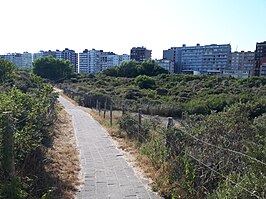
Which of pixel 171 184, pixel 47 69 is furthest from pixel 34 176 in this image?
pixel 47 69

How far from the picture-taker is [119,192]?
501 centimetres

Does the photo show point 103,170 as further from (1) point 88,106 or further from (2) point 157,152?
(1) point 88,106

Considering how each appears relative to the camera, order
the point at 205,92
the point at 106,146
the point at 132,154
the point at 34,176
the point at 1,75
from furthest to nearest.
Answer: the point at 205,92
the point at 1,75
the point at 106,146
the point at 132,154
the point at 34,176

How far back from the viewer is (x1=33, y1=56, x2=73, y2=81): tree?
68.4 metres

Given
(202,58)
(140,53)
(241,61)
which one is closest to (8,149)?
(241,61)

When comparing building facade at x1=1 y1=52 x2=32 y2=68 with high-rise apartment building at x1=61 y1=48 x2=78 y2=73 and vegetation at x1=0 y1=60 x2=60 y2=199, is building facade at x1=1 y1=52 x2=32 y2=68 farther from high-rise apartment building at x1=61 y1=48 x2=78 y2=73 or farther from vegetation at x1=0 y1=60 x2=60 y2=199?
vegetation at x1=0 y1=60 x2=60 y2=199

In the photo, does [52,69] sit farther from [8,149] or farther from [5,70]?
[8,149]

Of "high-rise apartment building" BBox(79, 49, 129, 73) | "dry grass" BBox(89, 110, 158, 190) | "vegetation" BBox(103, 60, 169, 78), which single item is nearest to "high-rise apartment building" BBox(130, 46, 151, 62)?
"high-rise apartment building" BBox(79, 49, 129, 73)

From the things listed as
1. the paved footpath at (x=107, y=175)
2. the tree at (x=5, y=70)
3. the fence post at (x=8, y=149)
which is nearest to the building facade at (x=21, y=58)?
the tree at (x=5, y=70)

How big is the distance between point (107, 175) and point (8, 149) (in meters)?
2.29

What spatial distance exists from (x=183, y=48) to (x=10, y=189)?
5122 inches

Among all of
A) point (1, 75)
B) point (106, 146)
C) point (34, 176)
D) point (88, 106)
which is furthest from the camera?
point (88, 106)

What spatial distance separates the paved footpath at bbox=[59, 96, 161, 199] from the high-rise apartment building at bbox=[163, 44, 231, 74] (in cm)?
10838

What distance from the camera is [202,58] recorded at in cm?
12281
